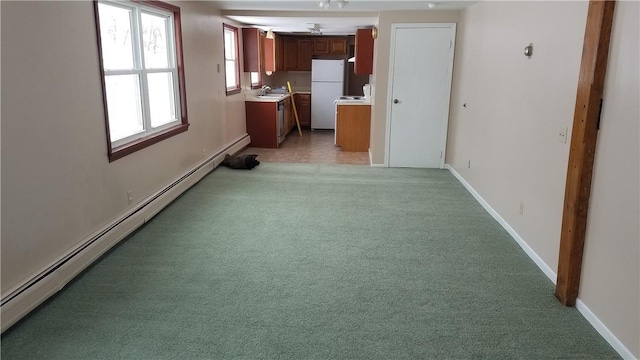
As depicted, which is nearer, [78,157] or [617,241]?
[617,241]

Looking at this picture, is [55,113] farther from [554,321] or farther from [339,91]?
[339,91]

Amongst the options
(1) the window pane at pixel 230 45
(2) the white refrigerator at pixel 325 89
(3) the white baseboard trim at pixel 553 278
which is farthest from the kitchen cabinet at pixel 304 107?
(3) the white baseboard trim at pixel 553 278

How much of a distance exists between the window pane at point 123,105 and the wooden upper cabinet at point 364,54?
4.19 meters

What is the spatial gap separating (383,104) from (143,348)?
468cm

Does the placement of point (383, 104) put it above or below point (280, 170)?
above

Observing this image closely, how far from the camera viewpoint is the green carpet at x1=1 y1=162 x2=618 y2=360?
7.39 ft

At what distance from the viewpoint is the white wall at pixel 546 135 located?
2203 mm

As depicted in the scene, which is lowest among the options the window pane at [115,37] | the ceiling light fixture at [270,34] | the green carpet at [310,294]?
the green carpet at [310,294]

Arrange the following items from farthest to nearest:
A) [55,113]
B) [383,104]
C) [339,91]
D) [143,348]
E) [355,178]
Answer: [339,91], [383,104], [355,178], [55,113], [143,348]

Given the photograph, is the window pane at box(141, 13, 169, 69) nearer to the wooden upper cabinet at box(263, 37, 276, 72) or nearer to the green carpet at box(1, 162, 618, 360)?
the green carpet at box(1, 162, 618, 360)

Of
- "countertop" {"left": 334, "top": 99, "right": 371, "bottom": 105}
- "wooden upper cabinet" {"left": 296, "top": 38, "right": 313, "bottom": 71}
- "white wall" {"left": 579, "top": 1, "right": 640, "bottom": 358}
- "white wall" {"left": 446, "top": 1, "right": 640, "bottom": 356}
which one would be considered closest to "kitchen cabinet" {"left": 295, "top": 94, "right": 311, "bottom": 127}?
"wooden upper cabinet" {"left": 296, "top": 38, "right": 313, "bottom": 71}

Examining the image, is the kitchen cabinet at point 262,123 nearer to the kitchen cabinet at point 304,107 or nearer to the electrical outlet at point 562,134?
the kitchen cabinet at point 304,107

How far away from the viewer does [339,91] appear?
9422mm

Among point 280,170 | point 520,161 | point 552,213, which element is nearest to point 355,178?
point 280,170
